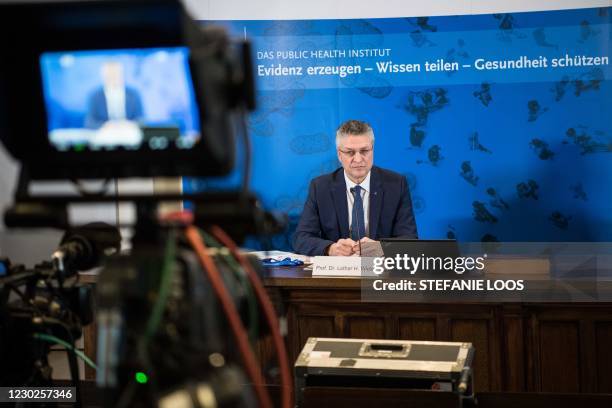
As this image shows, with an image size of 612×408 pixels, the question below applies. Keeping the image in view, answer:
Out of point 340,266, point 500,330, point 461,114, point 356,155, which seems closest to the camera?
point 500,330

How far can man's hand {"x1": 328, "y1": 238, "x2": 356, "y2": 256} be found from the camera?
181 inches

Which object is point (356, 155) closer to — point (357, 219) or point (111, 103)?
point (357, 219)

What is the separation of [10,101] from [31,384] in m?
0.46

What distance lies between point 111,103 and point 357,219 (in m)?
3.98

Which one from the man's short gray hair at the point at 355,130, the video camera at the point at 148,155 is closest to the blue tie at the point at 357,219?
the man's short gray hair at the point at 355,130

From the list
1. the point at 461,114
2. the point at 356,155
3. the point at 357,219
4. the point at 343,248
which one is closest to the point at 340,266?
the point at 343,248

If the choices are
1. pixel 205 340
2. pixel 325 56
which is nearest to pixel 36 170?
pixel 205 340

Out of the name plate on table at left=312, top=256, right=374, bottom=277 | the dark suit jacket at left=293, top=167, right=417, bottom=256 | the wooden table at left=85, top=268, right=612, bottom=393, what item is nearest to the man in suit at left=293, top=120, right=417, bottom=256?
the dark suit jacket at left=293, top=167, right=417, bottom=256

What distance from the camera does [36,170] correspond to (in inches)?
41.1

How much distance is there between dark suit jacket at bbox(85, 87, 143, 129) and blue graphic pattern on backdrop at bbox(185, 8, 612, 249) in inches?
177

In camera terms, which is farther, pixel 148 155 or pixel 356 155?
pixel 356 155

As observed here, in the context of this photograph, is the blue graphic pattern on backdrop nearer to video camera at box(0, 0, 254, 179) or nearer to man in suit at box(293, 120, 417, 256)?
man in suit at box(293, 120, 417, 256)

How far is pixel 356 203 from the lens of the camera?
4996 millimetres

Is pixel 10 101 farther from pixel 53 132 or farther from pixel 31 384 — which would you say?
pixel 31 384
